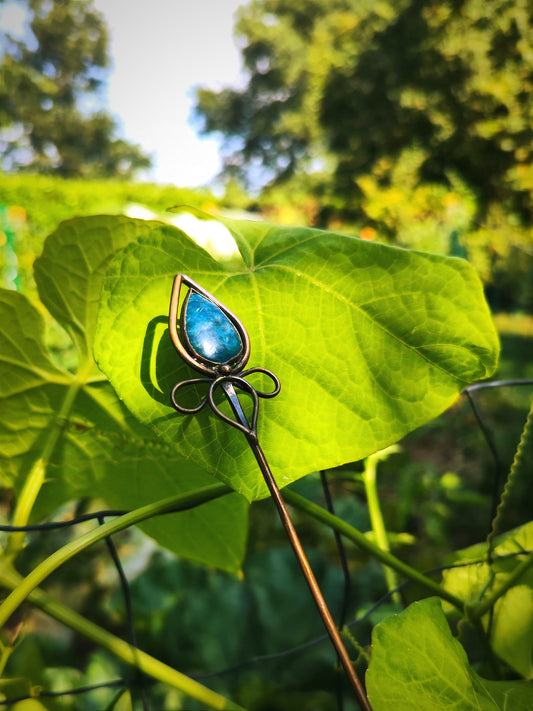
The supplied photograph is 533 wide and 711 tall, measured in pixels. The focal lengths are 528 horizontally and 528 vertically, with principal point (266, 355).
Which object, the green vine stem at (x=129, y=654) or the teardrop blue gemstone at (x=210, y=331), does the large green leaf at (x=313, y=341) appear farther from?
the green vine stem at (x=129, y=654)

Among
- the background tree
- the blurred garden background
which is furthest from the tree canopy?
the background tree

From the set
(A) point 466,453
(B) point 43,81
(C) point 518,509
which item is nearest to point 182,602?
(C) point 518,509

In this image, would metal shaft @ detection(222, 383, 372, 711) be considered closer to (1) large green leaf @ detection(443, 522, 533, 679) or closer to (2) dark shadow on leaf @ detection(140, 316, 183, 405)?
(2) dark shadow on leaf @ detection(140, 316, 183, 405)

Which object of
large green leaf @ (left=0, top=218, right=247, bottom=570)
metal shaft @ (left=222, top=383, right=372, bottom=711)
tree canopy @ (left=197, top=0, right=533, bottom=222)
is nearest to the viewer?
metal shaft @ (left=222, top=383, right=372, bottom=711)

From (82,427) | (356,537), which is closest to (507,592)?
(356,537)

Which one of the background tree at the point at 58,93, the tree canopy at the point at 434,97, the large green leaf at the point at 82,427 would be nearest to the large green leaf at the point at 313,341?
the large green leaf at the point at 82,427

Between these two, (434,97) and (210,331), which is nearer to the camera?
(210,331)

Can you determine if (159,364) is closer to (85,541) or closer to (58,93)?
(85,541)

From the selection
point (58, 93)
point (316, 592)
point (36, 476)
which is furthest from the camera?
point (58, 93)
